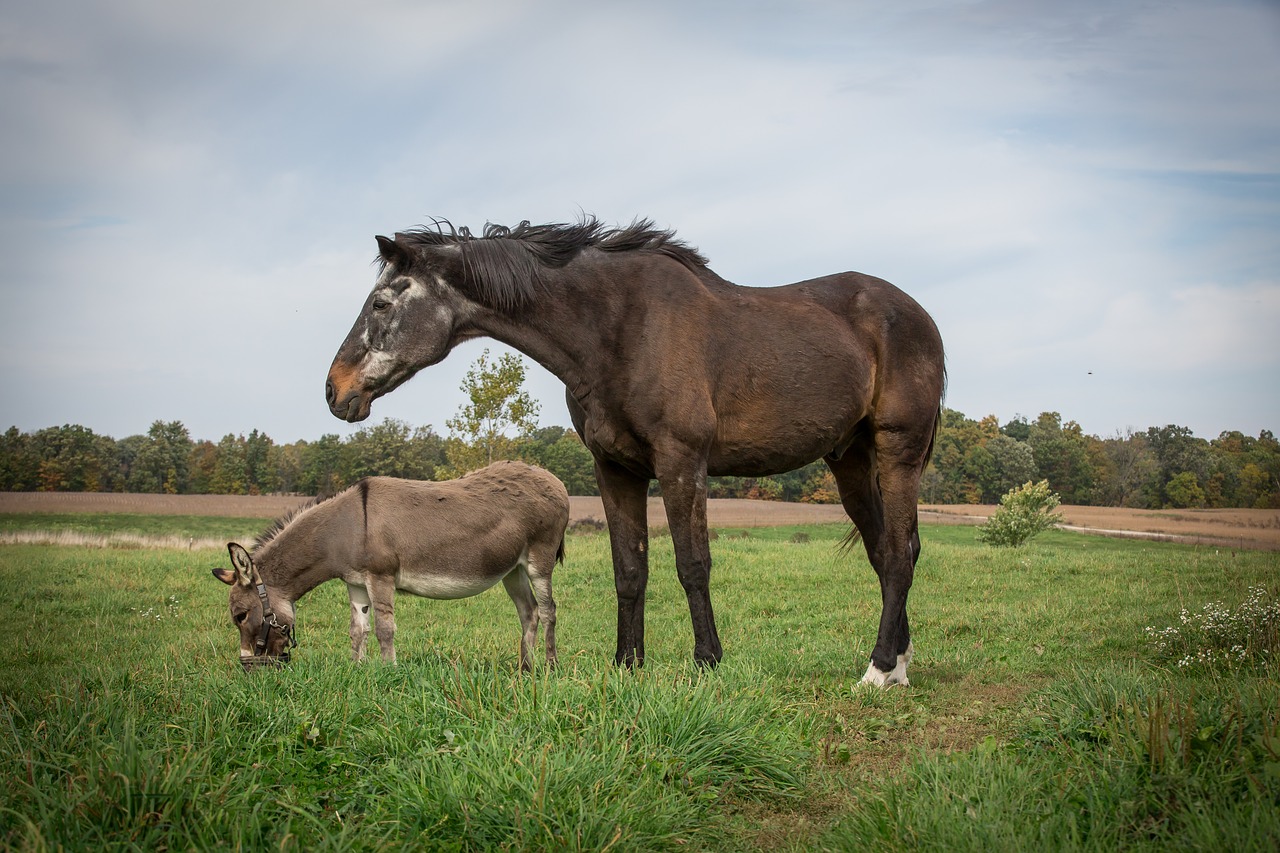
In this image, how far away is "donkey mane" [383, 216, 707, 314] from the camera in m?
6.26

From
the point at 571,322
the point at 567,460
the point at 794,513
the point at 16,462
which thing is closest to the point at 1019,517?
the point at 794,513

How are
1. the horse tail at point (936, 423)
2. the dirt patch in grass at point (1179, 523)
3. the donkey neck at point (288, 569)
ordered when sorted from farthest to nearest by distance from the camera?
the dirt patch in grass at point (1179, 523) < the donkey neck at point (288, 569) < the horse tail at point (936, 423)

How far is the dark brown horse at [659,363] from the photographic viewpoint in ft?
20.0

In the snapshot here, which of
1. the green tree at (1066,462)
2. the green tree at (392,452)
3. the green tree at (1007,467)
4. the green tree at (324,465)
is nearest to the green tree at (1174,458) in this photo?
the green tree at (1066,462)

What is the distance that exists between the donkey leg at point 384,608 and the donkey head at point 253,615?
0.80 meters

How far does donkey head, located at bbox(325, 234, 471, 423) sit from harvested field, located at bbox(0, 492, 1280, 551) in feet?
50.9

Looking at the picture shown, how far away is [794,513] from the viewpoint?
127ft

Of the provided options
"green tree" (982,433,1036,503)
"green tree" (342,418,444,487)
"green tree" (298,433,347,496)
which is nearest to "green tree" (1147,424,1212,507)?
"green tree" (982,433,1036,503)

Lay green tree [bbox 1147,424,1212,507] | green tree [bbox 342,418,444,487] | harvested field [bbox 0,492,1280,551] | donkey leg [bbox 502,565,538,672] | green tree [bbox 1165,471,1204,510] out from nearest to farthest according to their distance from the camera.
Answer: donkey leg [bbox 502,565,538,672], harvested field [bbox 0,492,1280,551], green tree [bbox 1165,471,1204,510], green tree [bbox 1147,424,1212,507], green tree [bbox 342,418,444,487]

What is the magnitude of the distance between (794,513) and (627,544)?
33.2m

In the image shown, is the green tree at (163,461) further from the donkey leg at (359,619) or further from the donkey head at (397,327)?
the donkey head at (397,327)

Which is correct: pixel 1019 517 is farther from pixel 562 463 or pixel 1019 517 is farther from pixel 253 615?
pixel 562 463

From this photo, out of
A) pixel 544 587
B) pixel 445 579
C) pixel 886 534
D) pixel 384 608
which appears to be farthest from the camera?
pixel 544 587

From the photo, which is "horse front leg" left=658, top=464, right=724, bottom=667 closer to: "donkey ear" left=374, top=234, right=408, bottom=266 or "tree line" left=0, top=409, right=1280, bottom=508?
"donkey ear" left=374, top=234, right=408, bottom=266
